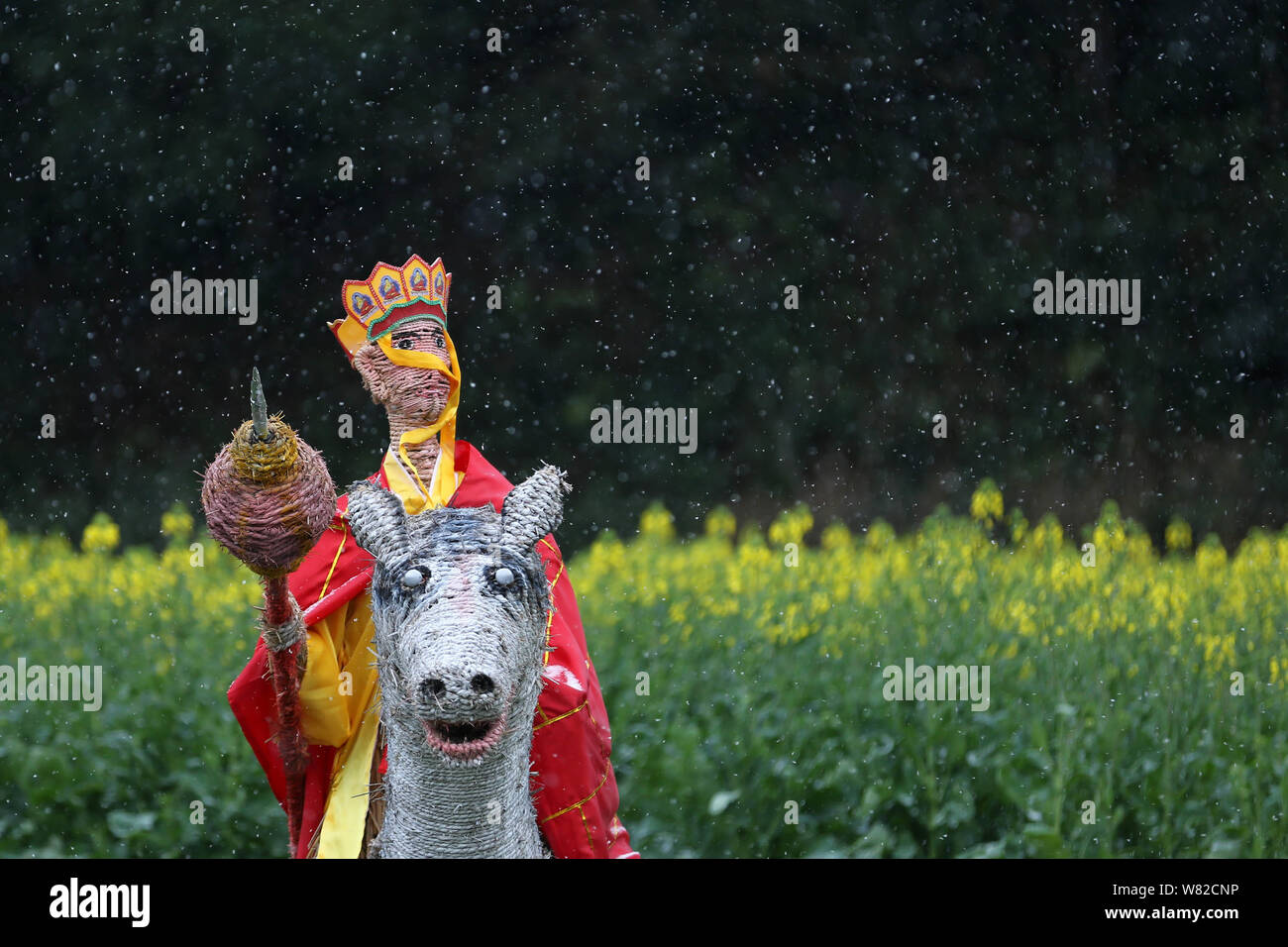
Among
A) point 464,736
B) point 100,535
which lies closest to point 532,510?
point 464,736

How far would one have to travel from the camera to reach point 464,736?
6.63ft

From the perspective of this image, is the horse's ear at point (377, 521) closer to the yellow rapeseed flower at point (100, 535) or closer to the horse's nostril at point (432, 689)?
the horse's nostril at point (432, 689)

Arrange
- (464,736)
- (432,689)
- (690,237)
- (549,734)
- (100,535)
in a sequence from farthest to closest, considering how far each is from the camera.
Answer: (690,237)
(100,535)
(549,734)
(464,736)
(432,689)

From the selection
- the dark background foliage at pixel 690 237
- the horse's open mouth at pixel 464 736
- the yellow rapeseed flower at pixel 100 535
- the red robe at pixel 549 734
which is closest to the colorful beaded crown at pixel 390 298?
the red robe at pixel 549 734

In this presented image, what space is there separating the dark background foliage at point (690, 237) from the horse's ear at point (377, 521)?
13.4 feet

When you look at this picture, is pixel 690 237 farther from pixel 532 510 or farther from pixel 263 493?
pixel 263 493

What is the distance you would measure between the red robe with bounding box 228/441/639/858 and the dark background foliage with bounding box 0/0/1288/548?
348cm

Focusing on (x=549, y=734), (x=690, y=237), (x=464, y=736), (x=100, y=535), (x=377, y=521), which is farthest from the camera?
(x=690, y=237)

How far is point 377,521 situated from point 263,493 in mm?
177

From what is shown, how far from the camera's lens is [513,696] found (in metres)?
2.06
